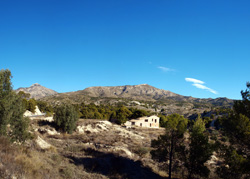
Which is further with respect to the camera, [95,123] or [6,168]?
[95,123]

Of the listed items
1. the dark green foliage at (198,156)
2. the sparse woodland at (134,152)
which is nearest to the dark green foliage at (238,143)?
the sparse woodland at (134,152)

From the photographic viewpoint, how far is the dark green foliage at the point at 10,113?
56.7 feet

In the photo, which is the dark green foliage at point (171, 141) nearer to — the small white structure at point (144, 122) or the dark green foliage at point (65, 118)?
the dark green foliage at point (65, 118)

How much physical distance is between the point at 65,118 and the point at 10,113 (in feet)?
63.4

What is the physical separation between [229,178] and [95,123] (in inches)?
1405

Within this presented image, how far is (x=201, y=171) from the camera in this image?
15.6 meters

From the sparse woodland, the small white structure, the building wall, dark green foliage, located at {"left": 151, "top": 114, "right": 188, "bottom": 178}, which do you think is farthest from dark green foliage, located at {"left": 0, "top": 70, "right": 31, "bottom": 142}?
the building wall

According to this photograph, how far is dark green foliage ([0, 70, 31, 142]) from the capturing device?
17281mm

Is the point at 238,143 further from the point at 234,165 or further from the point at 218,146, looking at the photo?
the point at 234,165

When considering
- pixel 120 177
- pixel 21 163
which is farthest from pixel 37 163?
pixel 120 177

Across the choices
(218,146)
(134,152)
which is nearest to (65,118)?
(134,152)

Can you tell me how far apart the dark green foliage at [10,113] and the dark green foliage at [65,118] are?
58.6ft

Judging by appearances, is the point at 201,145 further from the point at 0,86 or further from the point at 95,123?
the point at 95,123

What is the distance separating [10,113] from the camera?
17.6 metres
